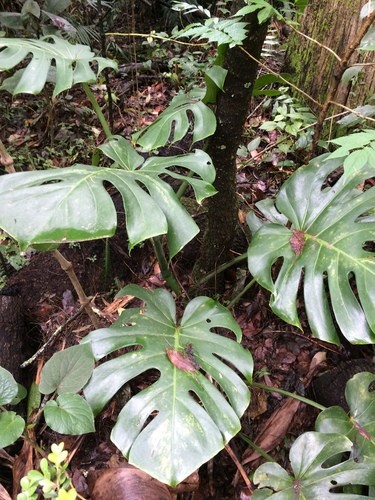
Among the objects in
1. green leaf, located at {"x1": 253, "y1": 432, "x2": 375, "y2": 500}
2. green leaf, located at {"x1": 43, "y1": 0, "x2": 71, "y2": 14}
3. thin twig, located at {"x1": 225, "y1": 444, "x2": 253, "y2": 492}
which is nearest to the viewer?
green leaf, located at {"x1": 253, "y1": 432, "x2": 375, "y2": 500}

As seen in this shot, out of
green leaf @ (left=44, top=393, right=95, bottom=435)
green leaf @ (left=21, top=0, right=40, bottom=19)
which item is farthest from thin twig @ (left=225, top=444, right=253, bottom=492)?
green leaf @ (left=21, top=0, right=40, bottom=19)

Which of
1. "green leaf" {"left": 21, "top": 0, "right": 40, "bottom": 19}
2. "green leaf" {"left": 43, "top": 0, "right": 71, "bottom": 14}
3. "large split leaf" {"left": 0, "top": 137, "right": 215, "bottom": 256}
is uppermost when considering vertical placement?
"green leaf" {"left": 43, "top": 0, "right": 71, "bottom": 14}

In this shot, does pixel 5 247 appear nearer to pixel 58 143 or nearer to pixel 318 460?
pixel 58 143

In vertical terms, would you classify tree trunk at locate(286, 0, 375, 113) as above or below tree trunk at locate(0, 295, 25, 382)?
above

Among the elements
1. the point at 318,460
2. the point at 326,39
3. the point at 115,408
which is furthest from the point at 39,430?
the point at 326,39

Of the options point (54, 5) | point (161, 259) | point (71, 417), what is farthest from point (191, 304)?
point (54, 5)

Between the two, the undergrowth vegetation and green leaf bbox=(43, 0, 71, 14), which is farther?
green leaf bbox=(43, 0, 71, 14)

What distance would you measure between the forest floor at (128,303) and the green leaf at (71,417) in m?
0.36

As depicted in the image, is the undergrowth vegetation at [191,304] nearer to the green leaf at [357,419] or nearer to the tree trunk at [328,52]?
the green leaf at [357,419]

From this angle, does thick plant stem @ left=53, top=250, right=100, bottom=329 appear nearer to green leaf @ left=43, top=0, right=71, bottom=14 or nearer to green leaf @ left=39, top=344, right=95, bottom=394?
green leaf @ left=39, top=344, right=95, bottom=394

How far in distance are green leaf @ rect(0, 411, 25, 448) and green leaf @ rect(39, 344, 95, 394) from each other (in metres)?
0.12

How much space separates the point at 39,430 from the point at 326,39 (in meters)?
2.38

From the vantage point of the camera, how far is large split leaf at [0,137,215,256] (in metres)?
0.90

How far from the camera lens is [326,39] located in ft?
7.29
